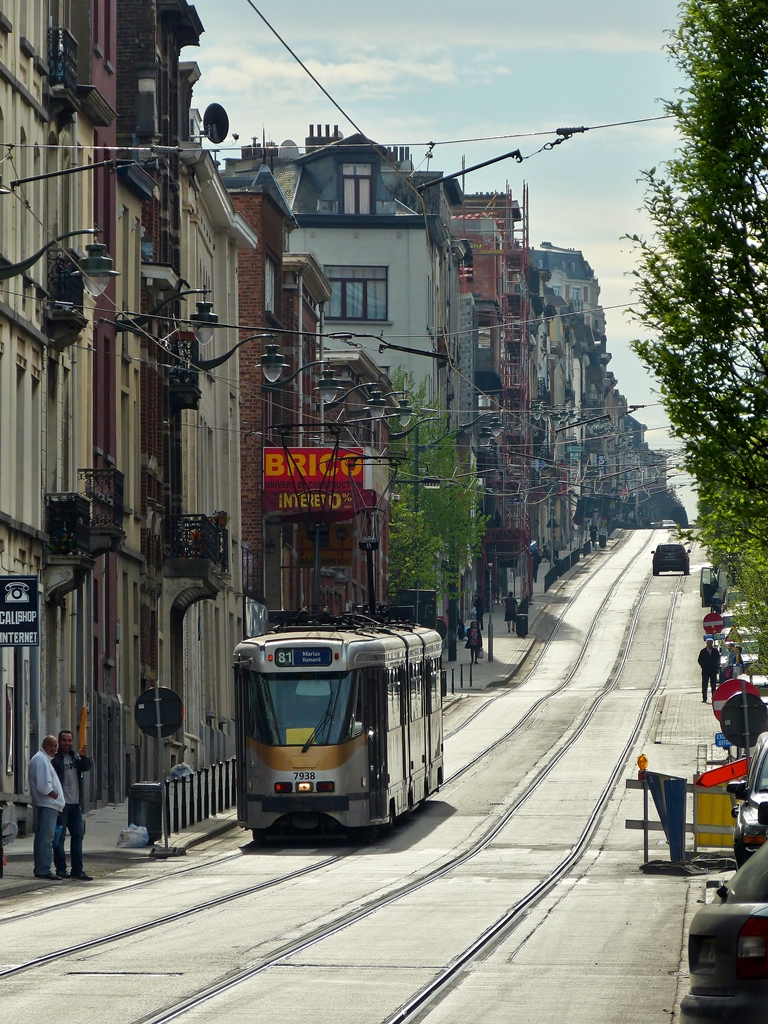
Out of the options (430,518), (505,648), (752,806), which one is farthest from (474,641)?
(752,806)

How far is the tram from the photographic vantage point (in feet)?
91.8

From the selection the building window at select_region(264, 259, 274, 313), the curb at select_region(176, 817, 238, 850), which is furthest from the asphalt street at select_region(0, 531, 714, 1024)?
the building window at select_region(264, 259, 274, 313)

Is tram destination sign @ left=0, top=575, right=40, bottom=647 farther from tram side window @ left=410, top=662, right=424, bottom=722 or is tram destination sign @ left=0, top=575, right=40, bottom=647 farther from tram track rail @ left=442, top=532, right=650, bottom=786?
tram track rail @ left=442, top=532, right=650, bottom=786

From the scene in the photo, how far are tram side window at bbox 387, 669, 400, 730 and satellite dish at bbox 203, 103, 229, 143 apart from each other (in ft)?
61.9

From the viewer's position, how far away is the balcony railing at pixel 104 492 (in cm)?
3522

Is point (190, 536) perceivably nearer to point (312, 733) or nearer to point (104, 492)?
point (104, 492)

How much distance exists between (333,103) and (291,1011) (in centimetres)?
1782

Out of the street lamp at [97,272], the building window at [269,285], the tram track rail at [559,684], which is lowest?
the tram track rail at [559,684]

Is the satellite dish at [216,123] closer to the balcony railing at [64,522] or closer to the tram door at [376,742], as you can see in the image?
the balcony railing at [64,522]

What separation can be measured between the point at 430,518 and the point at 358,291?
50.0ft

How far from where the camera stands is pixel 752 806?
18.3 metres

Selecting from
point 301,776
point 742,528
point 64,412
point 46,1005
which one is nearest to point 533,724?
point 64,412

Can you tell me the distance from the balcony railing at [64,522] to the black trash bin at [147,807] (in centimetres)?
579

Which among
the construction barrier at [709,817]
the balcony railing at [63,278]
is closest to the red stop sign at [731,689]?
the construction barrier at [709,817]
